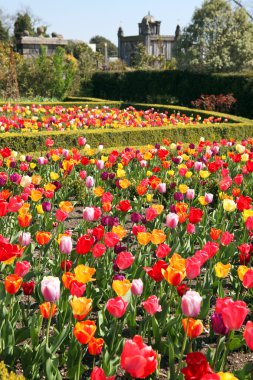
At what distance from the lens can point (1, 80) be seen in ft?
77.5

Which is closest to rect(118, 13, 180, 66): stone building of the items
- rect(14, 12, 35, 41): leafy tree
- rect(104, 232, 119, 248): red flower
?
rect(14, 12, 35, 41): leafy tree

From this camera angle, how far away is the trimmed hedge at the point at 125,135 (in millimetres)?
9828

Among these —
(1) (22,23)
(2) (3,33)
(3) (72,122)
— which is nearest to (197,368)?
(3) (72,122)

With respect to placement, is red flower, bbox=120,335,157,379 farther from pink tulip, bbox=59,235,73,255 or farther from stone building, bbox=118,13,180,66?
stone building, bbox=118,13,180,66

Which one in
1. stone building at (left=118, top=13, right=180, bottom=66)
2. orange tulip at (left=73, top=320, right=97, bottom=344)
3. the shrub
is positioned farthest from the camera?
stone building at (left=118, top=13, right=180, bottom=66)

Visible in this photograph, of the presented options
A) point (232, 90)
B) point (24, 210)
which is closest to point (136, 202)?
point (24, 210)

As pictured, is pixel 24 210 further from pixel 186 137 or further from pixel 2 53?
pixel 2 53

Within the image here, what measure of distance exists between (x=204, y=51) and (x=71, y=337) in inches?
1022

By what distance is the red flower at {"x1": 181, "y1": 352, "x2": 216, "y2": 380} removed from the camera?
1702mm

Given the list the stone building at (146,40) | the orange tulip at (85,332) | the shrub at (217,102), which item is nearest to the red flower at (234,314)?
the orange tulip at (85,332)

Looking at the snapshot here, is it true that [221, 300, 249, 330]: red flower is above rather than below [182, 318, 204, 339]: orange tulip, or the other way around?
above

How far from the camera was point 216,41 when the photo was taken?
27.5 meters

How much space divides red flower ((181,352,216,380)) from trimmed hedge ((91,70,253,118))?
20.8 m

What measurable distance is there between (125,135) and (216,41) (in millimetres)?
17769
